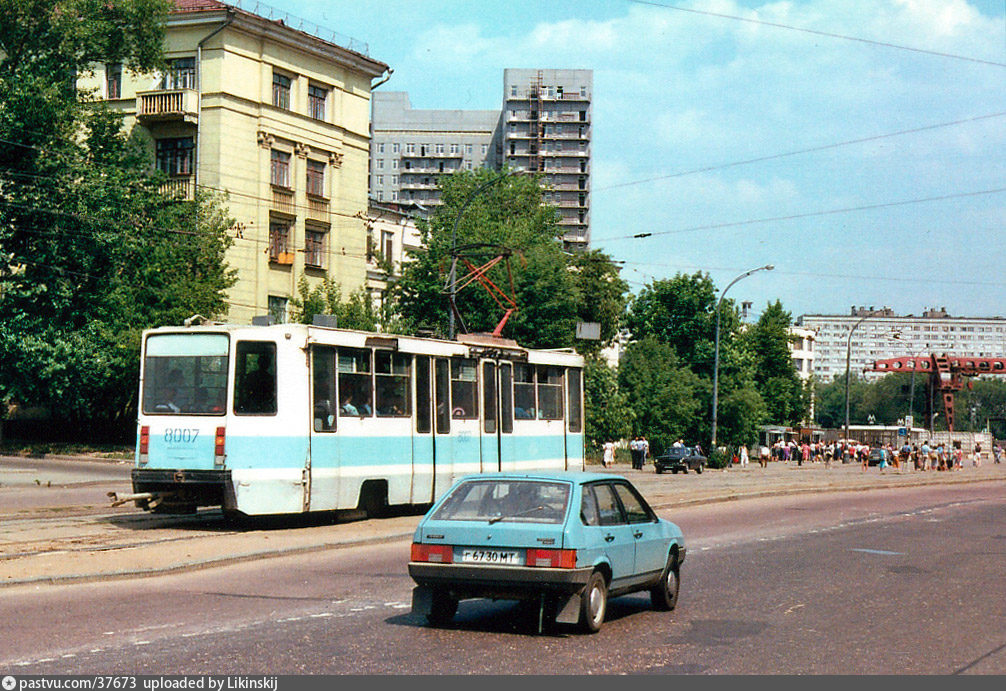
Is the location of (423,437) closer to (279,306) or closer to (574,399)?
(574,399)

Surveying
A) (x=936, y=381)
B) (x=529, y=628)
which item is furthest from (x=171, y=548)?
(x=936, y=381)

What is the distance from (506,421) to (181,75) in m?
34.3

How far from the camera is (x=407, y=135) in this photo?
14038cm

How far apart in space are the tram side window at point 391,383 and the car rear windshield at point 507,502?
10607mm

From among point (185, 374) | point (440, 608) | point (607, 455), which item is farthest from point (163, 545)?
point (607, 455)

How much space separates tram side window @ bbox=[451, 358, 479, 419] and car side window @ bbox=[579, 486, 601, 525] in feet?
41.1

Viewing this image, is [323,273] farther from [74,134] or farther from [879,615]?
[879,615]

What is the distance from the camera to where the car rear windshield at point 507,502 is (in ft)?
32.2

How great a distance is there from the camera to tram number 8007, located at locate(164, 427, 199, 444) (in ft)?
61.4

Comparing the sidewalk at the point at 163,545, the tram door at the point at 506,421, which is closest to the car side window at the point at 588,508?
the sidewalk at the point at 163,545

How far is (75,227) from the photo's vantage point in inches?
1714

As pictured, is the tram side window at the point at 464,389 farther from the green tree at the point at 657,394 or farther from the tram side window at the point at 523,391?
the green tree at the point at 657,394
